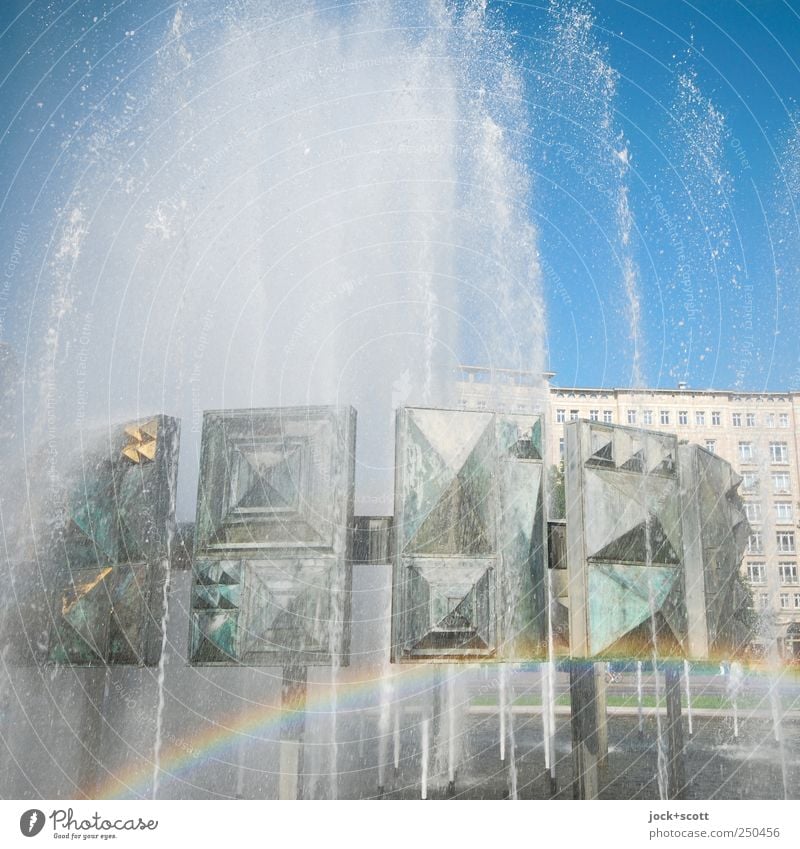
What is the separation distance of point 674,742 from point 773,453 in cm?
1561

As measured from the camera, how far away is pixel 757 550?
23.6 metres

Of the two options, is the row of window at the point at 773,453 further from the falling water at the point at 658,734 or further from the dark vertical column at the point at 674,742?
the dark vertical column at the point at 674,742

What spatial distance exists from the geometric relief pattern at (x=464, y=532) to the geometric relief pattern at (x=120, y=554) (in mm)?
1404

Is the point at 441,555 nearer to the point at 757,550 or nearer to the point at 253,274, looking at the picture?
the point at 253,274

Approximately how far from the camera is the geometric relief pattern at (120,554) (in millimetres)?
4316

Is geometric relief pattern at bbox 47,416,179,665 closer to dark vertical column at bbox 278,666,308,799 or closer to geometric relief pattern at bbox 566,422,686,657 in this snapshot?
dark vertical column at bbox 278,666,308,799

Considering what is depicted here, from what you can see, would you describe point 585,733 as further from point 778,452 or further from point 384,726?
point 778,452

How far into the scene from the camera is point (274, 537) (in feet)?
13.9

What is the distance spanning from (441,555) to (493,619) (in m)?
0.45

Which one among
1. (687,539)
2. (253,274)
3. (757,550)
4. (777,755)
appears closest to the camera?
(687,539)

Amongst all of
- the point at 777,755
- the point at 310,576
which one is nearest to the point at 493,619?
the point at 310,576

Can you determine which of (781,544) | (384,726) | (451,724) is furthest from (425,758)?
(781,544)

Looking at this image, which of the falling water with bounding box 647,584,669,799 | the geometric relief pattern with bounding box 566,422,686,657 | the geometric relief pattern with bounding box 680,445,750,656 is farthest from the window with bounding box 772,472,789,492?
the geometric relief pattern with bounding box 566,422,686,657
